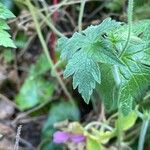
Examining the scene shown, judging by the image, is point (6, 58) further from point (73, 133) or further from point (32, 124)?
point (73, 133)

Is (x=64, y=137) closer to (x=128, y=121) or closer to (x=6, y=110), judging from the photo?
(x=128, y=121)

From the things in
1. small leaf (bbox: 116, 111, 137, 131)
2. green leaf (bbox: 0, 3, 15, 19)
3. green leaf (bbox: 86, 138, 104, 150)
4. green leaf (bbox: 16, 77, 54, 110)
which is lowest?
green leaf (bbox: 86, 138, 104, 150)

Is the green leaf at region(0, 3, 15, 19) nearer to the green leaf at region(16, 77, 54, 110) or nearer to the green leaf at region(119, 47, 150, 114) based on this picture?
the green leaf at region(119, 47, 150, 114)

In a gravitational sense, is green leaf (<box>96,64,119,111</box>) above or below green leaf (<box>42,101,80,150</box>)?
above

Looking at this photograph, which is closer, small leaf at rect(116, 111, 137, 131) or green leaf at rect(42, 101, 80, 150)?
small leaf at rect(116, 111, 137, 131)

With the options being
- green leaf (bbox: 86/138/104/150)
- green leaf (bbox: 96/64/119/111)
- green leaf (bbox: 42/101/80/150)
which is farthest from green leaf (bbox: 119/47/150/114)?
green leaf (bbox: 42/101/80/150)

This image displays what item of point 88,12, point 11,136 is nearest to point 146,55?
point 11,136
